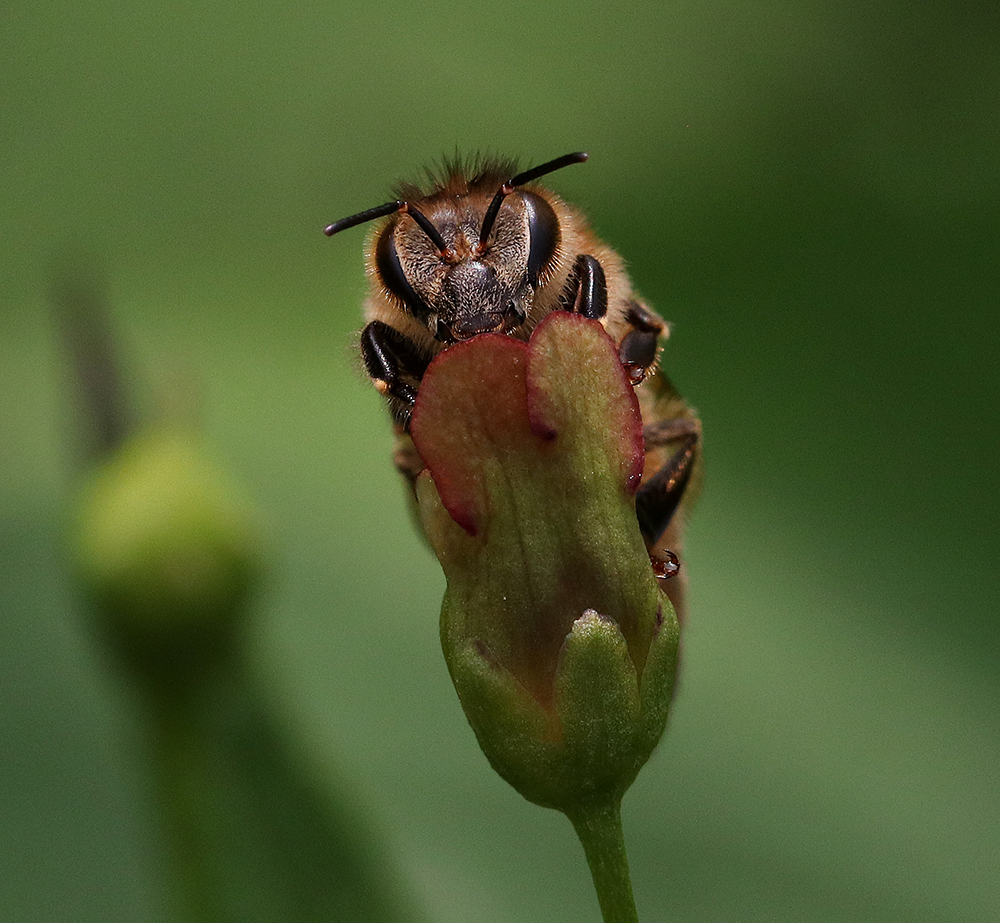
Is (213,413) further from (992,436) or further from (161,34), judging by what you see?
(992,436)

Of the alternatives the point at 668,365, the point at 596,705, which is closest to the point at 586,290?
the point at 596,705

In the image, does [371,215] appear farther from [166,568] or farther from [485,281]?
[166,568]

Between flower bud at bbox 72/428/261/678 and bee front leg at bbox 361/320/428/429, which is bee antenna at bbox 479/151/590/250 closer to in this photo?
bee front leg at bbox 361/320/428/429

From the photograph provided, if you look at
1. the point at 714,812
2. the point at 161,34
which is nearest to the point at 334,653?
the point at 714,812

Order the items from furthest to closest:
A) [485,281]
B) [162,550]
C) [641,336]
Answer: [162,550] → [641,336] → [485,281]

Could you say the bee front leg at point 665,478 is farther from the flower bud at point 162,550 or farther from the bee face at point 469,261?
the flower bud at point 162,550
